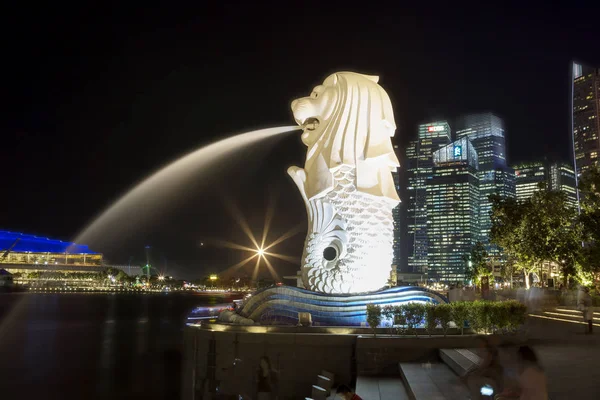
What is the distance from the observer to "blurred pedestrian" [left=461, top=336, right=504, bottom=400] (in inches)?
254

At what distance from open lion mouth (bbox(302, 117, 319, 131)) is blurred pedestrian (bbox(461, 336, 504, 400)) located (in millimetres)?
17787

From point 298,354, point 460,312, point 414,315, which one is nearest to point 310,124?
point 414,315

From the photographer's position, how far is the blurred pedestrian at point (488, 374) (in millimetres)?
6445

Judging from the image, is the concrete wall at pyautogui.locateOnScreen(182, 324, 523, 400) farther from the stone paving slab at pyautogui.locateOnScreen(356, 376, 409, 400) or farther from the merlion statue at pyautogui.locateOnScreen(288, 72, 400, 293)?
the merlion statue at pyautogui.locateOnScreen(288, 72, 400, 293)

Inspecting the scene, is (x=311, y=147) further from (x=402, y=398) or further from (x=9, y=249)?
(x=9, y=249)

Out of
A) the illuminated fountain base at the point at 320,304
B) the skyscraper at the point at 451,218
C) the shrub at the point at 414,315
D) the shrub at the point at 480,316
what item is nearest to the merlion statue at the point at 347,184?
the illuminated fountain base at the point at 320,304

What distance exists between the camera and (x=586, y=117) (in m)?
104

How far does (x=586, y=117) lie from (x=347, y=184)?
101165 mm

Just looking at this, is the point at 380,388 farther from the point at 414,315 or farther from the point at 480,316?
the point at 480,316

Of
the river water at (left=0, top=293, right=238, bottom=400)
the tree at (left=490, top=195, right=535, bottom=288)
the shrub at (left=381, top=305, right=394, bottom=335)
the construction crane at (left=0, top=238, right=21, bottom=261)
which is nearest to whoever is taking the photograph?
the shrub at (left=381, top=305, right=394, bottom=335)

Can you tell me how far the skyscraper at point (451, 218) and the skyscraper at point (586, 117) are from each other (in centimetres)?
5439

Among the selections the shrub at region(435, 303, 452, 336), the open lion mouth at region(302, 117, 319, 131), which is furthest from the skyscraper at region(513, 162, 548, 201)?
the shrub at region(435, 303, 452, 336)

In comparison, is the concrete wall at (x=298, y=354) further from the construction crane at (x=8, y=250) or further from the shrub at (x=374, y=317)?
the construction crane at (x=8, y=250)

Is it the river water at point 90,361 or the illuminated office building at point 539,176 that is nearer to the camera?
the river water at point 90,361
